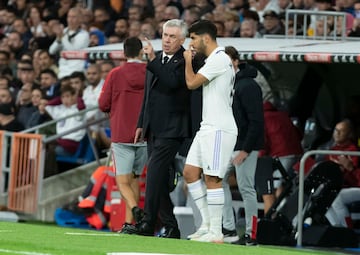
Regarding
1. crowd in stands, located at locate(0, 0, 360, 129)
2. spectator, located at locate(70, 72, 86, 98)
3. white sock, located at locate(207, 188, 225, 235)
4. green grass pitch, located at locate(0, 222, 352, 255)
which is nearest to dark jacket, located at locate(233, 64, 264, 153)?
white sock, located at locate(207, 188, 225, 235)

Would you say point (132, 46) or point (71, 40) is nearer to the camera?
point (132, 46)

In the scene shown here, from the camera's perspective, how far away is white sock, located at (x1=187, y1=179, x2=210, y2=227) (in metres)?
14.1

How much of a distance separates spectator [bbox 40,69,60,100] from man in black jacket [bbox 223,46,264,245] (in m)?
6.79

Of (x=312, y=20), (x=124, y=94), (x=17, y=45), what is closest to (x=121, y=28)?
(x=17, y=45)

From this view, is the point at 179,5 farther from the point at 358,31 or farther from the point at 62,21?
the point at 358,31

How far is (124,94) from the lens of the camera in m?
15.7

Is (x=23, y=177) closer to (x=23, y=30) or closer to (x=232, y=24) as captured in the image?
(x=232, y=24)

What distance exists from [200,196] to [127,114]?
178 cm

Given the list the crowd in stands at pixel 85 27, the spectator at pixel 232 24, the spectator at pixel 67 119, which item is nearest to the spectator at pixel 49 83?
the crowd in stands at pixel 85 27

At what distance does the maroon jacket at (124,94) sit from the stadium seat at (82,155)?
512 centimetres

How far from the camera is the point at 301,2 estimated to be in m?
21.2

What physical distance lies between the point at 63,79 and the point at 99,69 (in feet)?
2.12

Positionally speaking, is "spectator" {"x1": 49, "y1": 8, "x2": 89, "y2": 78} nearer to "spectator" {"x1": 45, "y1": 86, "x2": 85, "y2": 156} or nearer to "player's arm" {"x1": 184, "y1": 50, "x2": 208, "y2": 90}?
"spectator" {"x1": 45, "y1": 86, "x2": 85, "y2": 156}

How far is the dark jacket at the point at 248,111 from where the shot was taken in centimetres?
1571
